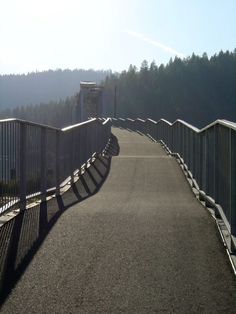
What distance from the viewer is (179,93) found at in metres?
166

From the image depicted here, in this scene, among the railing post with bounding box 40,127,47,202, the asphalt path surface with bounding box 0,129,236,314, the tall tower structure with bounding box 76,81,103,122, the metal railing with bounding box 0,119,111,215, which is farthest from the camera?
the tall tower structure with bounding box 76,81,103,122

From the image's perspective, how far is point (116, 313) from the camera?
4.89 meters

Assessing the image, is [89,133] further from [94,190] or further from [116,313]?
[116,313]

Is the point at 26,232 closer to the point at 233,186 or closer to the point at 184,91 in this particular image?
the point at 233,186

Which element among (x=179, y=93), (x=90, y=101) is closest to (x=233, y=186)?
(x=90, y=101)

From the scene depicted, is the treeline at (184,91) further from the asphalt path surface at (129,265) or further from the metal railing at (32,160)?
the asphalt path surface at (129,265)

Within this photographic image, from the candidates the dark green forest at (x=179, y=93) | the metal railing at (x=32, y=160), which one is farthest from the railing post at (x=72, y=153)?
the dark green forest at (x=179, y=93)

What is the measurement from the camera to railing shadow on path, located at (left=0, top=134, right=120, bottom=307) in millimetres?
5941

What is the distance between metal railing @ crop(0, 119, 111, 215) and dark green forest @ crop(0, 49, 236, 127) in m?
143

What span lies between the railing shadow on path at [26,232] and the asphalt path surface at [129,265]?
0.10 m

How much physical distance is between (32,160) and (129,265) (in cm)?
403

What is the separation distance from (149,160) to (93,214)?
1146 centimetres

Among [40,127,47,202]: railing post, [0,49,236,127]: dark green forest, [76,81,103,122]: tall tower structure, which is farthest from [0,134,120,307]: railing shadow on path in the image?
[0,49,236,127]: dark green forest

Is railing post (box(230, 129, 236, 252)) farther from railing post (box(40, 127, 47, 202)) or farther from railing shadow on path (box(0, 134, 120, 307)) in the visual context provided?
railing post (box(40, 127, 47, 202))
